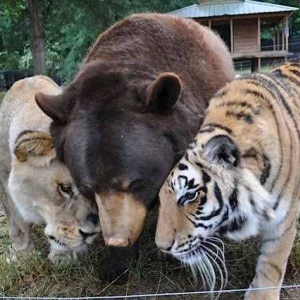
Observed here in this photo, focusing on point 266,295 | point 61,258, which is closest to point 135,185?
point 266,295

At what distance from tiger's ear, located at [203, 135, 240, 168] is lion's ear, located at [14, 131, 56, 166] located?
112 cm

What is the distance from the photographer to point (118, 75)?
107 inches

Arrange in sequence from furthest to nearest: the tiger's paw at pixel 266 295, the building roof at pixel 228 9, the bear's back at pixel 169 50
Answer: the building roof at pixel 228 9 → the bear's back at pixel 169 50 → the tiger's paw at pixel 266 295

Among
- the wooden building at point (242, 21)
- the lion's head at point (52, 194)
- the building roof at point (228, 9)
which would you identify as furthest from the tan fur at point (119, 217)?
the building roof at point (228, 9)

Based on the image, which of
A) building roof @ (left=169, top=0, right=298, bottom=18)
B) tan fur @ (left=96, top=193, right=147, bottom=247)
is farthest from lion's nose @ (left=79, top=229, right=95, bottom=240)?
building roof @ (left=169, top=0, right=298, bottom=18)

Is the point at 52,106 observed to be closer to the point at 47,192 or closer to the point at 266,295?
the point at 47,192

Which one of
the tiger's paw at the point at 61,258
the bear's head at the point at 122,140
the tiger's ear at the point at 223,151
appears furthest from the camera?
the tiger's paw at the point at 61,258

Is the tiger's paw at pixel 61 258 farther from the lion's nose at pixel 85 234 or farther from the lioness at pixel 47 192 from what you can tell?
the lion's nose at pixel 85 234

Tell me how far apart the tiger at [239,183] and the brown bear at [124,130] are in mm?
142

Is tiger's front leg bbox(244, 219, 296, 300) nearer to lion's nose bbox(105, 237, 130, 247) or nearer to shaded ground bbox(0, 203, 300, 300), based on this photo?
shaded ground bbox(0, 203, 300, 300)

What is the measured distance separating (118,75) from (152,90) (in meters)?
0.30

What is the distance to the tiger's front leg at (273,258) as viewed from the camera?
272 cm

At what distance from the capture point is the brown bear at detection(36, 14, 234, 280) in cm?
249

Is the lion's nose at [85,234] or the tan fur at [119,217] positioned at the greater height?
the tan fur at [119,217]
